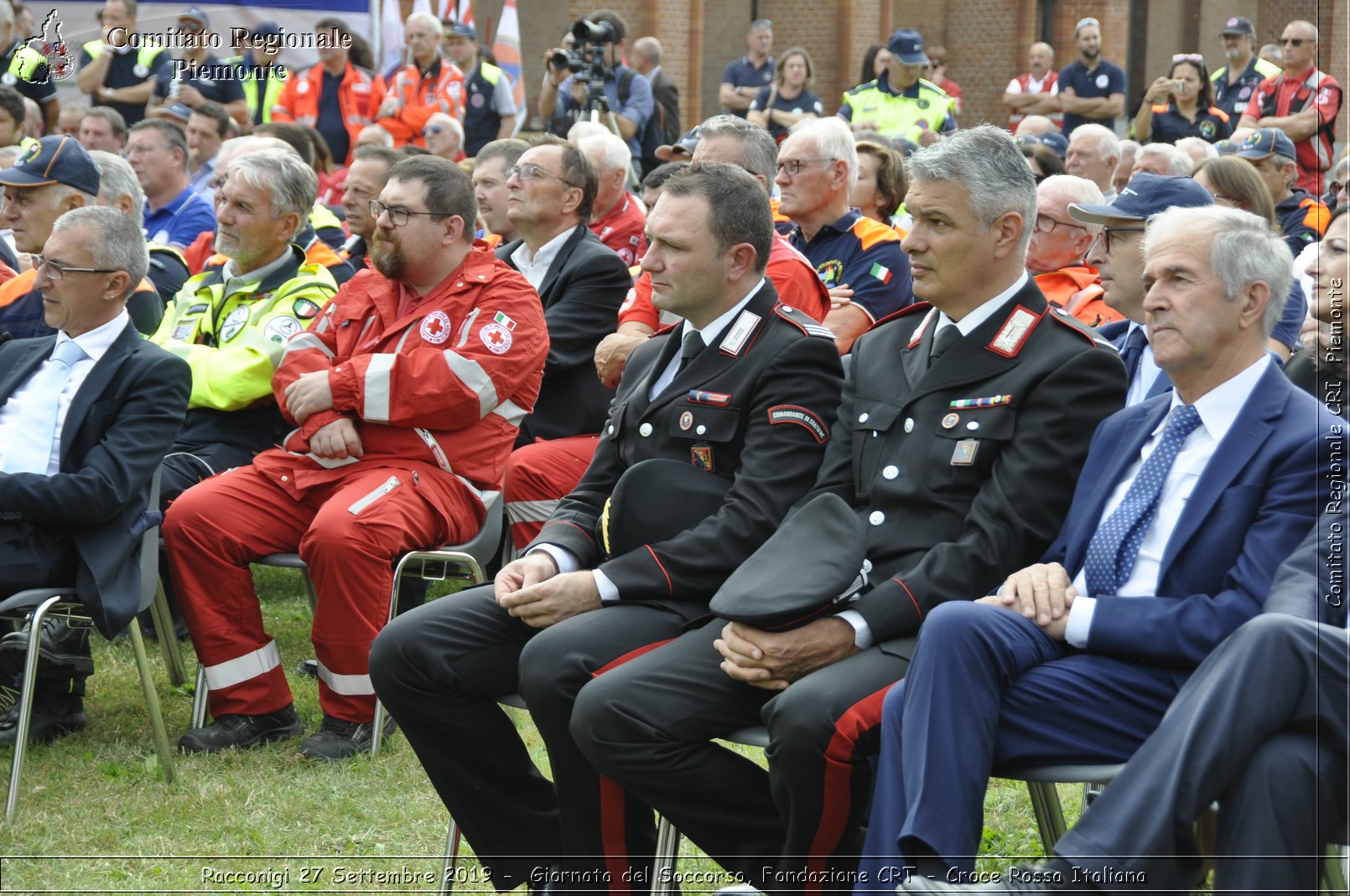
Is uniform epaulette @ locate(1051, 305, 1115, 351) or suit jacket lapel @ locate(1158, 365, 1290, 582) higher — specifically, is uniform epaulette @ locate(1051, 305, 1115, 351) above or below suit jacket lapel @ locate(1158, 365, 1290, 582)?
above

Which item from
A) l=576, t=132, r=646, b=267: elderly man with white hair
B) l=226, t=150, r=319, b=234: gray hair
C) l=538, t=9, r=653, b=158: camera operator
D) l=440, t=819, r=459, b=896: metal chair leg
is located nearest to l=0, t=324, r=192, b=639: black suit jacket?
l=226, t=150, r=319, b=234: gray hair

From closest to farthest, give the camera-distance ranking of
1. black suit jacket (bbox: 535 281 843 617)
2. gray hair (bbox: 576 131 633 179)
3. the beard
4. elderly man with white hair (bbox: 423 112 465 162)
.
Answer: black suit jacket (bbox: 535 281 843 617) < the beard < gray hair (bbox: 576 131 633 179) < elderly man with white hair (bbox: 423 112 465 162)

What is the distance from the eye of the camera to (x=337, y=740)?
467 cm

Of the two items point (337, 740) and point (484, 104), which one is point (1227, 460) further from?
point (484, 104)

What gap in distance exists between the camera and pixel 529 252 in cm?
611

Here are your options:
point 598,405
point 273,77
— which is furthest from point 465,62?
point 598,405

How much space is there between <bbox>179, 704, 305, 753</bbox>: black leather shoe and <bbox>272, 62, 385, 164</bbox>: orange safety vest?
24.4ft

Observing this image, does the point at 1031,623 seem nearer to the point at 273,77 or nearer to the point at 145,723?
the point at 145,723

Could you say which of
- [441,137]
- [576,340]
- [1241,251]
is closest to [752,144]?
[576,340]

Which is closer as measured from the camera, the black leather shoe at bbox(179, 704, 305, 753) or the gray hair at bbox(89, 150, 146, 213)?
the black leather shoe at bbox(179, 704, 305, 753)

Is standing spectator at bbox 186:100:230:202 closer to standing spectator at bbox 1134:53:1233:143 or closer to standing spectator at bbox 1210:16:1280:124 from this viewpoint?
standing spectator at bbox 1134:53:1233:143

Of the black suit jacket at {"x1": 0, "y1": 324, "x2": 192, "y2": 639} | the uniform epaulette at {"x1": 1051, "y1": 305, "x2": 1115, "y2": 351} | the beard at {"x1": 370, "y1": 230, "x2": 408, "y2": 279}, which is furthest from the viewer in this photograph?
the beard at {"x1": 370, "y1": 230, "x2": 408, "y2": 279}

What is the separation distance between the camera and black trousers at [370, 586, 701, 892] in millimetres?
Result: 3375

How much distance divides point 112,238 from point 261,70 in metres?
7.57
